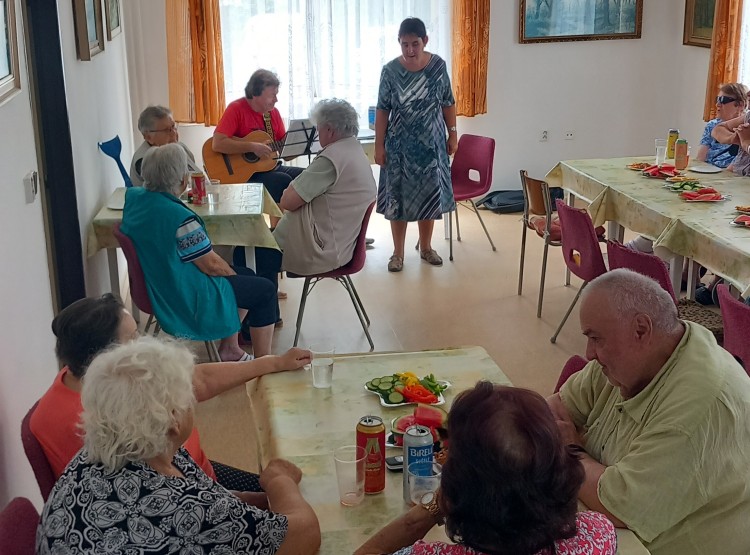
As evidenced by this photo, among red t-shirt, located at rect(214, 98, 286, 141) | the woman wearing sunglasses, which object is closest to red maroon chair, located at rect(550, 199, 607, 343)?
the woman wearing sunglasses

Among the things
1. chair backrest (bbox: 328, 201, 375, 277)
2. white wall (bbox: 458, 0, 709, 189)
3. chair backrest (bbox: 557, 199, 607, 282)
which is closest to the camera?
chair backrest (bbox: 557, 199, 607, 282)

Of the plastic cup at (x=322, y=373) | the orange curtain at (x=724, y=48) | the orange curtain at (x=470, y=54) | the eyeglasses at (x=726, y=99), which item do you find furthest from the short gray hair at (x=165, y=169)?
the orange curtain at (x=724, y=48)

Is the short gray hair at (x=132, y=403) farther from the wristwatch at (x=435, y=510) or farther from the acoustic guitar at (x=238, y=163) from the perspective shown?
the acoustic guitar at (x=238, y=163)

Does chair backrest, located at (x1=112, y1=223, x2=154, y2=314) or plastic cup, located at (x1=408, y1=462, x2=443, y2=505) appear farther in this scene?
chair backrest, located at (x1=112, y1=223, x2=154, y2=314)

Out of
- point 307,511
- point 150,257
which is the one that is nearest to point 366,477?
point 307,511

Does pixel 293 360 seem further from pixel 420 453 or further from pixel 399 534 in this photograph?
pixel 399 534

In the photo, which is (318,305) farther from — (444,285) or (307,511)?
(307,511)

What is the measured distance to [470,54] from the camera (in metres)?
7.02

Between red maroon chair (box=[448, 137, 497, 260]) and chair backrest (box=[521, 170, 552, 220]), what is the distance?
845 millimetres

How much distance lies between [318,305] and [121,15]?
2760mm

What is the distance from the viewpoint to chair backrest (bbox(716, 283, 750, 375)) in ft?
8.97

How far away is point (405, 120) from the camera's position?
18.2ft

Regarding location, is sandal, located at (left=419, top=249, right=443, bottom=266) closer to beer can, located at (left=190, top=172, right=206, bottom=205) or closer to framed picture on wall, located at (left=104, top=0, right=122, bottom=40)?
beer can, located at (left=190, top=172, right=206, bottom=205)

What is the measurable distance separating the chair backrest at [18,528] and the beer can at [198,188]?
2842mm
